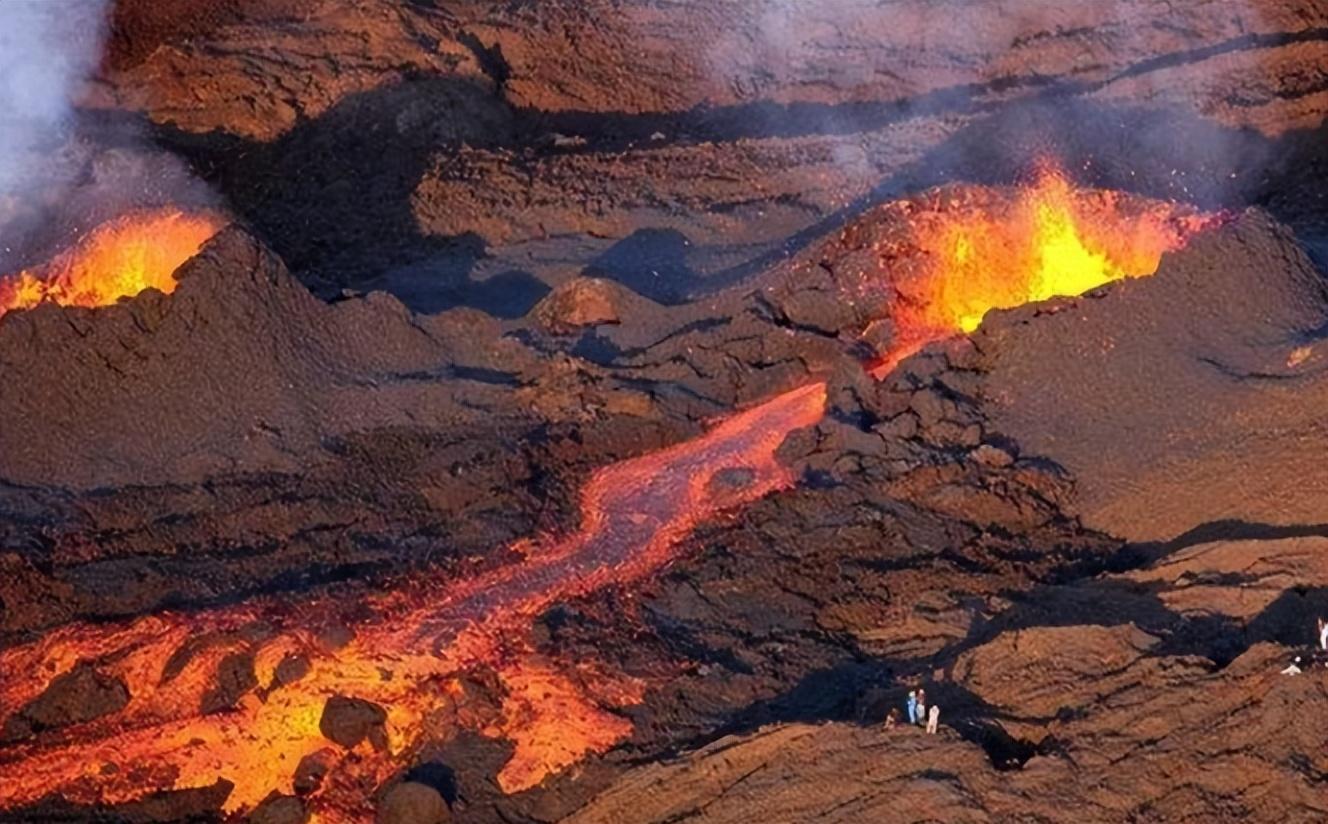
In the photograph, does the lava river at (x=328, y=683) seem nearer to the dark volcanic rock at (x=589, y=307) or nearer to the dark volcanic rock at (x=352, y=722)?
the dark volcanic rock at (x=352, y=722)

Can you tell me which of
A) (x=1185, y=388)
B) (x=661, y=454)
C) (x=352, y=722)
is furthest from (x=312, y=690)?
(x=1185, y=388)

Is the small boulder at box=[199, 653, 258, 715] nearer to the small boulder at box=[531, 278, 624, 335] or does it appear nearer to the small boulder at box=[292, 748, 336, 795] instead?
the small boulder at box=[292, 748, 336, 795]

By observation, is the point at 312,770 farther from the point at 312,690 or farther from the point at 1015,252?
the point at 1015,252

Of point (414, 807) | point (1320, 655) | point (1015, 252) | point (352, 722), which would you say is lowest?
point (414, 807)

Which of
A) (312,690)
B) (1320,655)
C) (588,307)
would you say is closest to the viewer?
(1320,655)

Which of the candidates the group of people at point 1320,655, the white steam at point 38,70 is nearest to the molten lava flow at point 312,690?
the group of people at point 1320,655

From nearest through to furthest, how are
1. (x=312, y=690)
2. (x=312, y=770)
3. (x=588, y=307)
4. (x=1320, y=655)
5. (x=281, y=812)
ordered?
(x=1320, y=655)
(x=281, y=812)
(x=312, y=770)
(x=312, y=690)
(x=588, y=307)

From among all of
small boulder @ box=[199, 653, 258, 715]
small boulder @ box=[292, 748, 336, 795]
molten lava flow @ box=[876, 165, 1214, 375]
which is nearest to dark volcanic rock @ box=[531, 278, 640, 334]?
molten lava flow @ box=[876, 165, 1214, 375]
